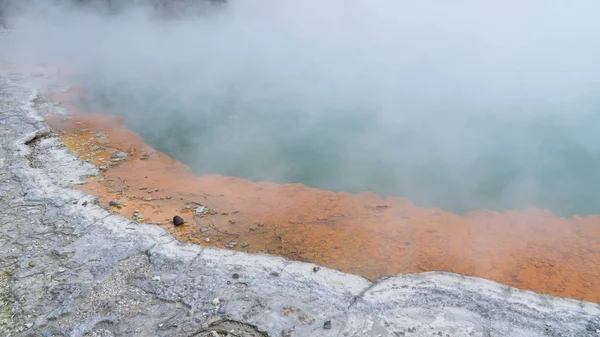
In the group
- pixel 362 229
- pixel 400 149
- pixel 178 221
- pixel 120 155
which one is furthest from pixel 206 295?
pixel 400 149

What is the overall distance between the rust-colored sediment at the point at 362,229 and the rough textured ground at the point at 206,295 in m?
0.29

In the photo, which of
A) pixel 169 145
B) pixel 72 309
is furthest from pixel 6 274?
pixel 169 145

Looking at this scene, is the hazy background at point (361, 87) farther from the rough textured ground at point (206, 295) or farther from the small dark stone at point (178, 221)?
the rough textured ground at point (206, 295)

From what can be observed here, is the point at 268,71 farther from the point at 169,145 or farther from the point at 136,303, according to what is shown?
the point at 136,303

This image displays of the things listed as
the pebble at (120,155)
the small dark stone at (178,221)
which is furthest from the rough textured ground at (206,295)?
the pebble at (120,155)

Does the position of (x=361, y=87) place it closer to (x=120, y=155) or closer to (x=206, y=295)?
(x=120, y=155)

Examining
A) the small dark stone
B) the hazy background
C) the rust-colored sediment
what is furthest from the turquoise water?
the small dark stone

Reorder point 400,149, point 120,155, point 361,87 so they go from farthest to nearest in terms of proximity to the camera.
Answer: point 361,87
point 400,149
point 120,155

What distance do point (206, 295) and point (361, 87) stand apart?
485cm

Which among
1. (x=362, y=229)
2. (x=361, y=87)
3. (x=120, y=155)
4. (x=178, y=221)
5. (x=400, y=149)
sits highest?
(x=361, y=87)

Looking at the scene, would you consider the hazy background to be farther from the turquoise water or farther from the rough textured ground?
the rough textured ground

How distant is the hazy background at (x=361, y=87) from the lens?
4.21 m

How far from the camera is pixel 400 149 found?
459cm

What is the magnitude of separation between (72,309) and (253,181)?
80.9 inches
